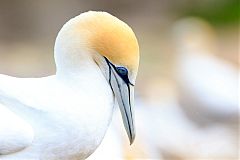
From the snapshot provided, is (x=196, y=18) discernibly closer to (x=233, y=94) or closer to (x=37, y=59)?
(x=37, y=59)

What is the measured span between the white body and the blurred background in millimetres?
1478

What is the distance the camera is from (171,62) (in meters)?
10.4

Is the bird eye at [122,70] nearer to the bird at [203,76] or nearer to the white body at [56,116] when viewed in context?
the white body at [56,116]

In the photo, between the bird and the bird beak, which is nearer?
the bird beak

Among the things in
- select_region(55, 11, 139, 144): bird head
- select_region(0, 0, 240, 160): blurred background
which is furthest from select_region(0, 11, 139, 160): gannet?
select_region(0, 0, 240, 160): blurred background

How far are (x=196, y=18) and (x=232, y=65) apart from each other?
2.31 m

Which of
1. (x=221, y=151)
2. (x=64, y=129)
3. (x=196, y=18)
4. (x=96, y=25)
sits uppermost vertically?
(x=96, y=25)

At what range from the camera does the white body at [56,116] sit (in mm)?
2543

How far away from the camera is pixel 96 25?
259 cm

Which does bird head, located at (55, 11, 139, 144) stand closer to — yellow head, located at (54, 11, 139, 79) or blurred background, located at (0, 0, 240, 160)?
yellow head, located at (54, 11, 139, 79)

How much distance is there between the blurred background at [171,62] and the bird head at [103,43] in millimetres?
1492

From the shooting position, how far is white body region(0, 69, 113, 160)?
2.54 m

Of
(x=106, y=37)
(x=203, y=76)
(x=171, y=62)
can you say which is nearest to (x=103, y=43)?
(x=106, y=37)

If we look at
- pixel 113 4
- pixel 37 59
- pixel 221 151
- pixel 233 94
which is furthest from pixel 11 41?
pixel 221 151
